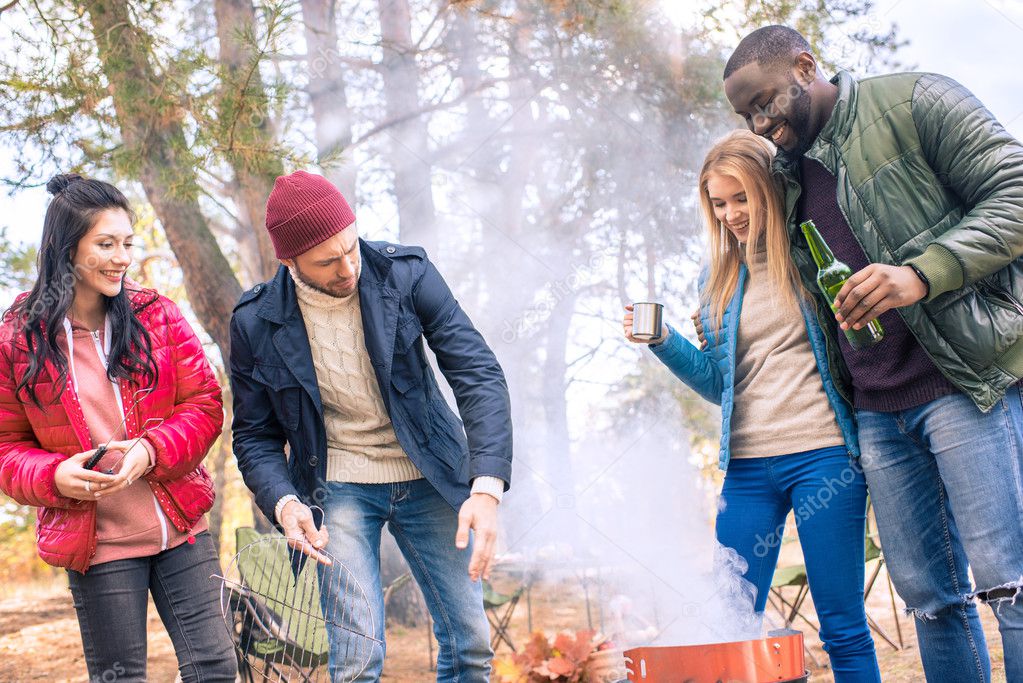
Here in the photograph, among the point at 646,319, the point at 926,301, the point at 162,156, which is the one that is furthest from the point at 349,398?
the point at 162,156

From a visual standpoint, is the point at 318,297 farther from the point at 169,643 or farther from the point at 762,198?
the point at 169,643

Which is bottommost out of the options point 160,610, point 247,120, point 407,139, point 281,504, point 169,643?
point 169,643

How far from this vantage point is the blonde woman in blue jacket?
7.25 ft

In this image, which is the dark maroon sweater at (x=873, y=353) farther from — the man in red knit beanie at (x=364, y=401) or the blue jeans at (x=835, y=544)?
the man in red knit beanie at (x=364, y=401)

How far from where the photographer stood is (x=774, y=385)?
92.7 inches

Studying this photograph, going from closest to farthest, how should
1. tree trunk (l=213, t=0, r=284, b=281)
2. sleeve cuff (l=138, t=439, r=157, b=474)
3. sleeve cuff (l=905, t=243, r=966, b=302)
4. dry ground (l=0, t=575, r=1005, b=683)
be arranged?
sleeve cuff (l=905, t=243, r=966, b=302) < sleeve cuff (l=138, t=439, r=157, b=474) < tree trunk (l=213, t=0, r=284, b=281) < dry ground (l=0, t=575, r=1005, b=683)

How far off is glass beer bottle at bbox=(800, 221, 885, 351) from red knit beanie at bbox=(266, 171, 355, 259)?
4.01 ft

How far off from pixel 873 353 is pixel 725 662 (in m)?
0.85

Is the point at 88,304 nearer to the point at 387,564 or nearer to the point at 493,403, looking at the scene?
the point at 493,403

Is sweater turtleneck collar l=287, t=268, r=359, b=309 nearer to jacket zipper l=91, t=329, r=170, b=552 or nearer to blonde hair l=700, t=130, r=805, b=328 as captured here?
jacket zipper l=91, t=329, r=170, b=552

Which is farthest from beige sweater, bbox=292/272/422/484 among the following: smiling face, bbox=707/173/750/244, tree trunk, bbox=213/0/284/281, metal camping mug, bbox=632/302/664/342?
tree trunk, bbox=213/0/284/281

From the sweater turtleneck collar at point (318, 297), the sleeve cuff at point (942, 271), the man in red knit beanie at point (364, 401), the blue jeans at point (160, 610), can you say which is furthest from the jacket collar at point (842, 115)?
the blue jeans at point (160, 610)

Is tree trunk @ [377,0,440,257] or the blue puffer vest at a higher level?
tree trunk @ [377,0,440,257]

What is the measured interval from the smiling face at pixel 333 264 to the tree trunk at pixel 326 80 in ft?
12.3
